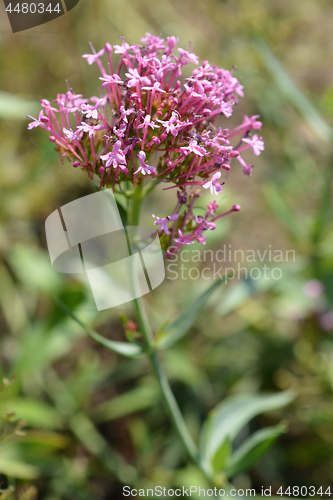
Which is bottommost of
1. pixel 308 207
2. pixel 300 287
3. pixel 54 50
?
pixel 300 287

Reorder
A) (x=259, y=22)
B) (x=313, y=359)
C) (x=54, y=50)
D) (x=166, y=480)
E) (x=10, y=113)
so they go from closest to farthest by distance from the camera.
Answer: (x=10, y=113)
(x=166, y=480)
(x=313, y=359)
(x=259, y=22)
(x=54, y=50)

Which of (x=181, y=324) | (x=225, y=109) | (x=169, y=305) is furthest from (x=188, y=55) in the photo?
(x=169, y=305)

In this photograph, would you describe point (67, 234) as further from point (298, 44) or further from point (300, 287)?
point (298, 44)

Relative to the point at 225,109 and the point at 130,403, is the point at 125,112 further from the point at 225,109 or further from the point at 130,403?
the point at 130,403

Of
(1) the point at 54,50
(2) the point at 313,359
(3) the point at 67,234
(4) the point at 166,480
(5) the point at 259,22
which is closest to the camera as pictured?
(3) the point at 67,234

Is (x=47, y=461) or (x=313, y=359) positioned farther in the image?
(x=313, y=359)

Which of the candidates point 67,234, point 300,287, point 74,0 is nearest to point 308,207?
point 300,287
